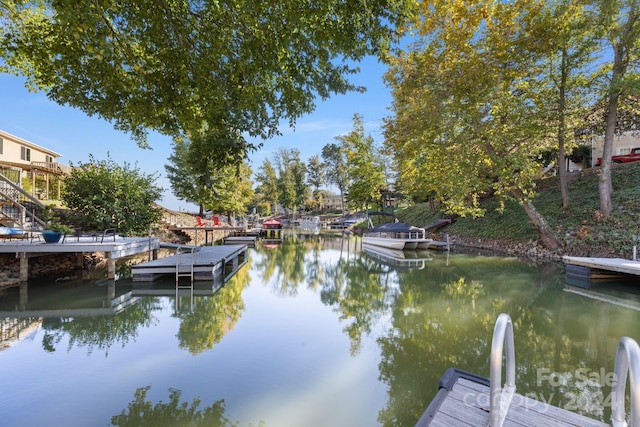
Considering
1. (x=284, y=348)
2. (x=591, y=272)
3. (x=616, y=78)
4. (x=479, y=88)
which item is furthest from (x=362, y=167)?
(x=284, y=348)

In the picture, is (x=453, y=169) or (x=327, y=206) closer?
(x=453, y=169)

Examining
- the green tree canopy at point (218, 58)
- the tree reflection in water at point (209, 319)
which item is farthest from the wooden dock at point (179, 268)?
the green tree canopy at point (218, 58)

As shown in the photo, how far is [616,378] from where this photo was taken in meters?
2.07

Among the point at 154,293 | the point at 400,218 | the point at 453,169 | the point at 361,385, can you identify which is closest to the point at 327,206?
the point at 400,218

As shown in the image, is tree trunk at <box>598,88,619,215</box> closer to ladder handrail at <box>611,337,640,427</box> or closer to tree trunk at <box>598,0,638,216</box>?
tree trunk at <box>598,0,638,216</box>

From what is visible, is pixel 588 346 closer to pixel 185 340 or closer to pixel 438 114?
pixel 185 340

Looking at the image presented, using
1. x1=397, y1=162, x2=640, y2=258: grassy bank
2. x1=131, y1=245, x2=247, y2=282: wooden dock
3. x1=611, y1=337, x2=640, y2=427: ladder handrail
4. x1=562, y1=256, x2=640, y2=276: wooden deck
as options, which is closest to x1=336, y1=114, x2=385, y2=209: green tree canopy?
x1=397, y1=162, x2=640, y2=258: grassy bank

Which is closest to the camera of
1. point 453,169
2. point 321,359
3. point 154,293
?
point 321,359

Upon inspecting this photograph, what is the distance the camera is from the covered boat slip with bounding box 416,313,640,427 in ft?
6.77

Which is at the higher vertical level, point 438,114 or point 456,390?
point 438,114

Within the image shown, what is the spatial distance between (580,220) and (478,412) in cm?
1625

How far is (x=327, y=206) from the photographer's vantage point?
75.3m

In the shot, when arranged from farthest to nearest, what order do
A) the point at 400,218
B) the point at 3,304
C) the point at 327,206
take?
the point at 327,206, the point at 400,218, the point at 3,304

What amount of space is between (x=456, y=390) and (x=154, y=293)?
28.5 feet
